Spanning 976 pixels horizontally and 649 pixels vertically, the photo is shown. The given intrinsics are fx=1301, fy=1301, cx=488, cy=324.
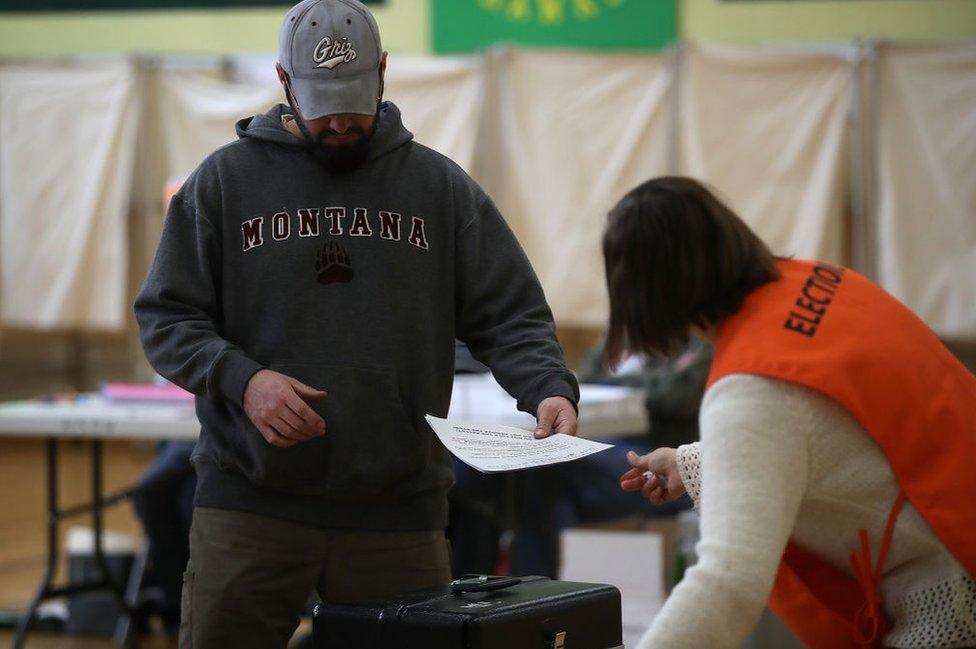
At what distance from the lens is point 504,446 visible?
5.48 ft

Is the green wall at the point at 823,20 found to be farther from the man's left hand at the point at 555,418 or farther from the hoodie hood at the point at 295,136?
the man's left hand at the point at 555,418

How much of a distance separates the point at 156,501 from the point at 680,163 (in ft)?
10.4

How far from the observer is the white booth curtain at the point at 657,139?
19.5ft

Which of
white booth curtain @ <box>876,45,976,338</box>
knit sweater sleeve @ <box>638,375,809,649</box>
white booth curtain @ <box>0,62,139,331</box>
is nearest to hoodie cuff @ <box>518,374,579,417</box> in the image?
knit sweater sleeve @ <box>638,375,809,649</box>

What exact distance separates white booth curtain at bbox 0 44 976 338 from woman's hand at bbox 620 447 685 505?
4.27 metres

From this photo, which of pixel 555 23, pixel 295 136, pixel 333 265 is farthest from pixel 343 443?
pixel 555 23

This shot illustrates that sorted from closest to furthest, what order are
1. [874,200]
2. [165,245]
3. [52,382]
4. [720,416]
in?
[720,416] < [165,245] < [874,200] < [52,382]

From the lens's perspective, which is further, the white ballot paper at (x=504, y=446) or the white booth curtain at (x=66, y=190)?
the white booth curtain at (x=66, y=190)

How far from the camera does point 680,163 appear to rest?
6129 millimetres

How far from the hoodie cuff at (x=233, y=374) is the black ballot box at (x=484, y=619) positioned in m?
0.30

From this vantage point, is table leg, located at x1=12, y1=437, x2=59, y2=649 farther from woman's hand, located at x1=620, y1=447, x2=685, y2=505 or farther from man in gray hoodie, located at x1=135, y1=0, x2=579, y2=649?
woman's hand, located at x1=620, y1=447, x2=685, y2=505

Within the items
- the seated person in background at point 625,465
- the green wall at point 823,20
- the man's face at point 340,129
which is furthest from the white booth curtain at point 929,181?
the man's face at point 340,129

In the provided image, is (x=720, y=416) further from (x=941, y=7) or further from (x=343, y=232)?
(x=941, y=7)

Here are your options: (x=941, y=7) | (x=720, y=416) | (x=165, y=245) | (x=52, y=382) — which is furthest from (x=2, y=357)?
(x=720, y=416)
